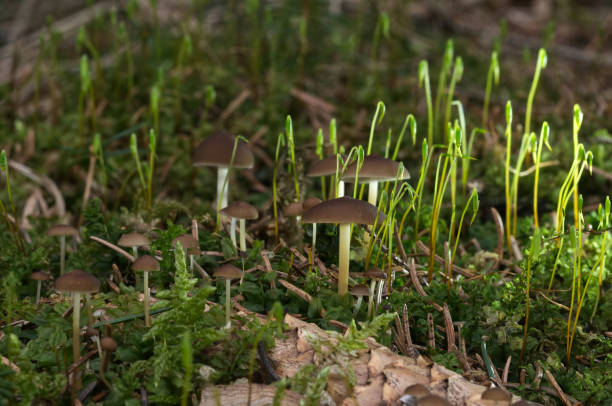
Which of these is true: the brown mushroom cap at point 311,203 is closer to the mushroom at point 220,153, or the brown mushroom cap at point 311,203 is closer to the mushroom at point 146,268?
the mushroom at point 220,153

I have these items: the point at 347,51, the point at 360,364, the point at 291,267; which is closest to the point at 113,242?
the point at 291,267

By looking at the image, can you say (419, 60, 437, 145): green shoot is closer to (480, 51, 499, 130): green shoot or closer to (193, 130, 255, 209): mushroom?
(480, 51, 499, 130): green shoot

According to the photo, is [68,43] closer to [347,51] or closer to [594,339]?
[347,51]

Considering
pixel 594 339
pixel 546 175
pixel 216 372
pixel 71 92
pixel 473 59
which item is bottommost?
pixel 594 339

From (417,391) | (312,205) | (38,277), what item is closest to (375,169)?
(312,205)

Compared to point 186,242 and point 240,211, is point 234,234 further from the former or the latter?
point 186,242

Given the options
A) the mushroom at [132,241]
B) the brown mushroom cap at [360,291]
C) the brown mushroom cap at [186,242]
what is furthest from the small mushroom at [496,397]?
the mushroom at [132,241]
